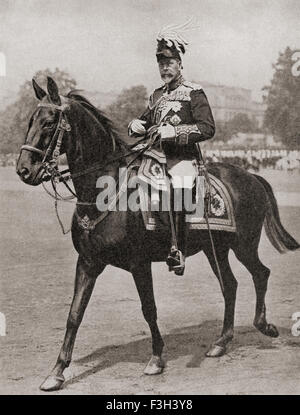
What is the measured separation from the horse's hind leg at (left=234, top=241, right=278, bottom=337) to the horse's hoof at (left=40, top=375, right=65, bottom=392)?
2.46 metres

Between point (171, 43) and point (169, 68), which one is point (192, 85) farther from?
point (171, 43)

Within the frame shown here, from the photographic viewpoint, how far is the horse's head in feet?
20.6

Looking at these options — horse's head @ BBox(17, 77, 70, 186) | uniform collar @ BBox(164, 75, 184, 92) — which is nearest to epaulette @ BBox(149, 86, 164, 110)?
uniform collar @ BBox(164, 75, 184, 92)

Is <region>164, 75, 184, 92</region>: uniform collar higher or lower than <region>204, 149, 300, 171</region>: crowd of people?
higher

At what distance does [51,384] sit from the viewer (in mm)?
6789

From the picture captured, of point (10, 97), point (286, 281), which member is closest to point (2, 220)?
point (10, 97)

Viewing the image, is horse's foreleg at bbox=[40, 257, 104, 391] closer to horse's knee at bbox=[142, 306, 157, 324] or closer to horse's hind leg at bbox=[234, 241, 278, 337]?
horse's knee at bbox=[142, 306, 157, 324]

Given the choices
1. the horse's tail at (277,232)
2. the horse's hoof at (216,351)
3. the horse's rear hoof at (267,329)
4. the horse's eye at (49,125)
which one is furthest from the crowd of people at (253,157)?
the horse's eye at (49,125)

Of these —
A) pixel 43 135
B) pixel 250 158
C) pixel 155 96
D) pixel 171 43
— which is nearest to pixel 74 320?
pixel 43 135

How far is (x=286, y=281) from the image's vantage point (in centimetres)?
965

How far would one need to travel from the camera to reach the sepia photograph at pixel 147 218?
6785mm

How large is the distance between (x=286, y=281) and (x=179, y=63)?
3898 millimetres
